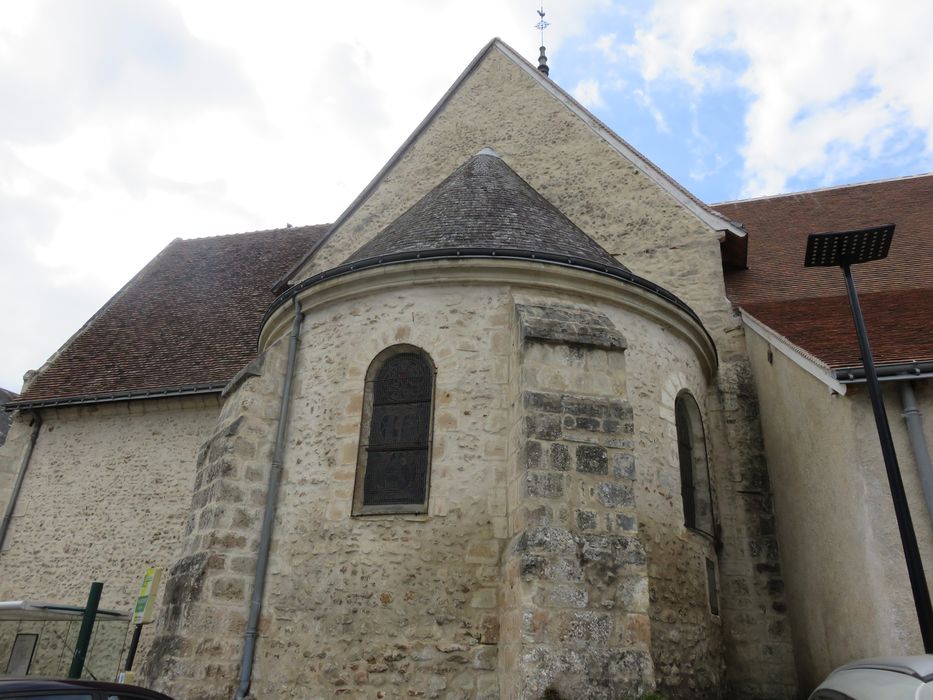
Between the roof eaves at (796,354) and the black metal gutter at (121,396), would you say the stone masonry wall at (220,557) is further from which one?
the roof eaves at (796,354)

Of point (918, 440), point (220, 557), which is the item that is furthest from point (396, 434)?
point (918, 440)

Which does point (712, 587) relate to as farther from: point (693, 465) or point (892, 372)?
point (892, 372)

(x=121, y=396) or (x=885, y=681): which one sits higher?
(x=121, y=396)

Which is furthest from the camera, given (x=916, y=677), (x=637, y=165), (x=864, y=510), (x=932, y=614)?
(x=637, y=165)

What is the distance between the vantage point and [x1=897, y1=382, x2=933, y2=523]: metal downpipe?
6.07m

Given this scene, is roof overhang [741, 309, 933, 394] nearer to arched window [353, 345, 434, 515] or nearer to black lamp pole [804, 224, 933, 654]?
black lamp pole [804, 224, 933, 654]

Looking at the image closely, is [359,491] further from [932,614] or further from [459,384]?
[932,614]

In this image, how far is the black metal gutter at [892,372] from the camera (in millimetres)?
6137

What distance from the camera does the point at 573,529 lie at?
5535 millimetres

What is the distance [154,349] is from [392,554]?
790 centimetres

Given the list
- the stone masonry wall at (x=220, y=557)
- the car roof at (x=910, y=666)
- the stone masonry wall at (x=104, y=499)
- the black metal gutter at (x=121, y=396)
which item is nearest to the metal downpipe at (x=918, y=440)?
the car roof at (x=910, y=666)

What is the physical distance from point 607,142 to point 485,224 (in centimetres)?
476

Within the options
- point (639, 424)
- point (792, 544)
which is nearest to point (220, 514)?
point (639, 424)

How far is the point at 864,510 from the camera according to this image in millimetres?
6238
